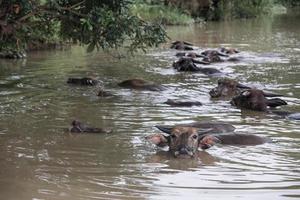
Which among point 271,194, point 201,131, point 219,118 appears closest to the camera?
point 271,194

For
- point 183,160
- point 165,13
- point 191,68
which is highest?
point 165,13

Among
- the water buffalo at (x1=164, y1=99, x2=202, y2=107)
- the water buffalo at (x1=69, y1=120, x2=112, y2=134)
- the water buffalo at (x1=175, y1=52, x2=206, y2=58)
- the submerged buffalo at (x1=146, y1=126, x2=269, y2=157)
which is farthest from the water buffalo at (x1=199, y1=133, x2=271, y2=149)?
the water buffalo at (x1=175, y1=52, x2=206, y2=58)

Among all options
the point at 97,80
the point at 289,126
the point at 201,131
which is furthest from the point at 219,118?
the point at 97,80

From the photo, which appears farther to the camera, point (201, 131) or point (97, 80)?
point (97, 80)

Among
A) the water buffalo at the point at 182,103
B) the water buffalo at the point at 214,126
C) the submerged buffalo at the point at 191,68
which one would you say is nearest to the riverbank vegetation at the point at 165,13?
the submerged buffalo at the point at 191,68

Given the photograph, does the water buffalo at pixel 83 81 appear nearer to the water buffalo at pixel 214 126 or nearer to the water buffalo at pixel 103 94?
the water buffalo at pixel 103 94

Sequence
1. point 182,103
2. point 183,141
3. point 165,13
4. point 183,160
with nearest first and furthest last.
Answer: point 183,160
point 183,141
point 182,103
point 165,13

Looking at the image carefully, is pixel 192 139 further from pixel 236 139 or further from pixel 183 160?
pixel 236 139

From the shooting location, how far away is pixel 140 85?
46.2 feet

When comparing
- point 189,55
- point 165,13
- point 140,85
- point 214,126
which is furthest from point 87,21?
point 165,13

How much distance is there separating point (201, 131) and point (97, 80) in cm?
709

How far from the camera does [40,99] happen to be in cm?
1259

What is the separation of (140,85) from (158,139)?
559 cm

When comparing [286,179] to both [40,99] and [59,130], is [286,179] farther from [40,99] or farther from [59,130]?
[40,99]
